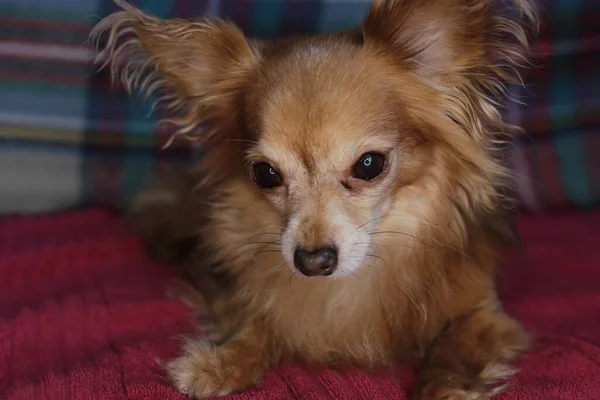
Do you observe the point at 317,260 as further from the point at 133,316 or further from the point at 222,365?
the point at 133,316

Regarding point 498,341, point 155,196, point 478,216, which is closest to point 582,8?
point 478,216

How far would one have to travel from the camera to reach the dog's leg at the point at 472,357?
163 cm

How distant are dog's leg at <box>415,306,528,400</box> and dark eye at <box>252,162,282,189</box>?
51 centimetres

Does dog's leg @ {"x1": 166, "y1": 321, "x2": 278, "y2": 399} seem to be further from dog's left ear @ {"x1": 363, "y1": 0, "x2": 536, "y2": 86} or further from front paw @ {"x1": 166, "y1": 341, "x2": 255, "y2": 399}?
dog's left ear @ {"x1": 363, "y1": 0, "x2": 536, "y2": 86}

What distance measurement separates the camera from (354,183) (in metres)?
1.73

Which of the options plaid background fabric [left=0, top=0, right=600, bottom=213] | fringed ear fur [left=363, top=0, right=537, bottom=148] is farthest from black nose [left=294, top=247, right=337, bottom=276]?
plaid background fabric [left=0, top=0, right=600, bottom=213]

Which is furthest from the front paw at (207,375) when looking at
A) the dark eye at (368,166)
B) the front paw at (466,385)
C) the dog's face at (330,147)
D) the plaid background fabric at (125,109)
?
the plaid background fabric at (125,109)

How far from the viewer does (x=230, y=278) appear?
204 cm

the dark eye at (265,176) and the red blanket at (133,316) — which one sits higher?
the dark eye at (265,176)

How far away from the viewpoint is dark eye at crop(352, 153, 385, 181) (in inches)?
67.4

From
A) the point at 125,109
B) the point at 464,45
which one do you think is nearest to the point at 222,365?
the point at 464,45

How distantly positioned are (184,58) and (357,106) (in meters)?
0.48

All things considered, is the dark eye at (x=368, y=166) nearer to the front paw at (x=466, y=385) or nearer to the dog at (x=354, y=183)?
the dog at (x=354, y=183)

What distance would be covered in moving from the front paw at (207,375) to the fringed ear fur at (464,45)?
72 centimetres
